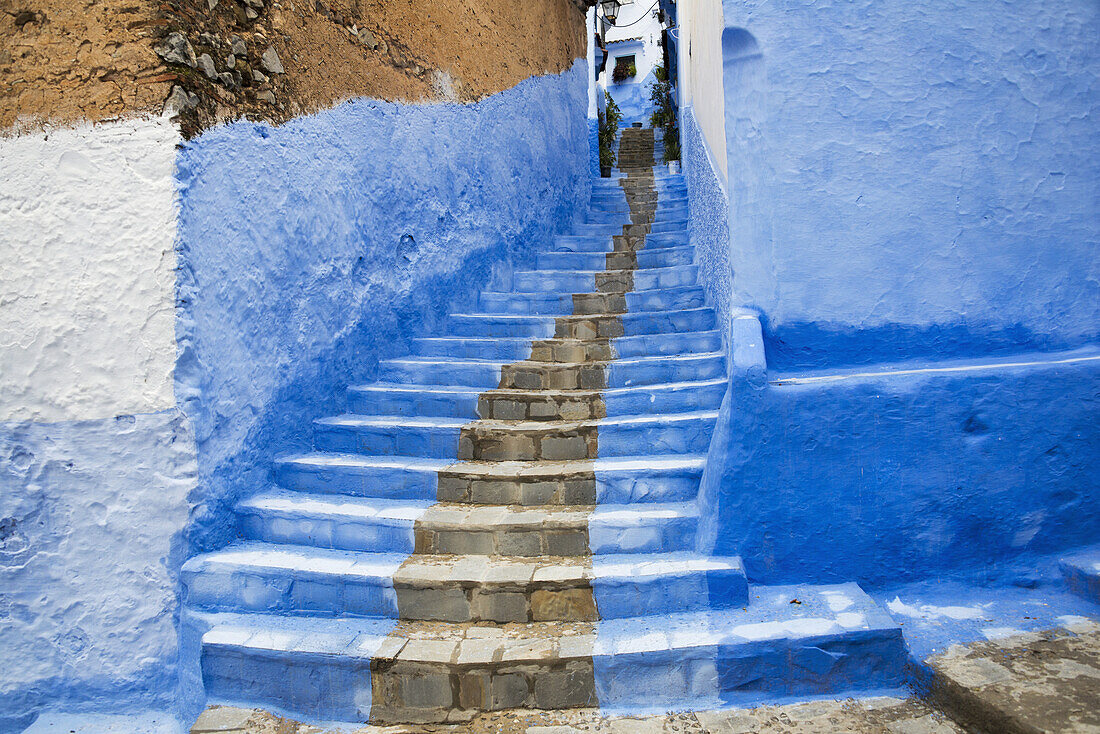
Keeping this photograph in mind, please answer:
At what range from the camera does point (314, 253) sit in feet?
13.5

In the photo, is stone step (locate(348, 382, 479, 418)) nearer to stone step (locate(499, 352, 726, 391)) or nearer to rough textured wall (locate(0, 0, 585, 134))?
stone step (locate(499, 352, 726, 391))

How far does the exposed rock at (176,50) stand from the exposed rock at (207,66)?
0.19 ft

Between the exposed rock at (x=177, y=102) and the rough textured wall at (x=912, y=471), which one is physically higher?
the exposed rock at (x=177, y=102)

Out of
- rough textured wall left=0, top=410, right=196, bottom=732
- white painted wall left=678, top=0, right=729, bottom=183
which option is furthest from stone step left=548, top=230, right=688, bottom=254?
rough textured wall left=0, top=410, right=196, bottom=732

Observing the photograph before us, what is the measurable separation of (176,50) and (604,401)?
2.73 meters

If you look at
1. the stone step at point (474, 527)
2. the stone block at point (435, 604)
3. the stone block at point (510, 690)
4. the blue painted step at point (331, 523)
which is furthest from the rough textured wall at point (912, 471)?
the blue painted step at point (331, 523)

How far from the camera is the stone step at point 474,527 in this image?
3.33 meters

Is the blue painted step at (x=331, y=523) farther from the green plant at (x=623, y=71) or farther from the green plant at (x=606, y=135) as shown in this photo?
the green plant at (x=623, y=71)

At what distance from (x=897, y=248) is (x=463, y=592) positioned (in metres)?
2.52

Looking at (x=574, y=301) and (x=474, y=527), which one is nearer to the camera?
(x=474, y=527)

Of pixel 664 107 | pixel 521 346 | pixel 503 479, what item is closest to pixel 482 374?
pixel 521 346

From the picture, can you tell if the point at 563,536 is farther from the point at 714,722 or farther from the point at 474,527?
the point at 714,722

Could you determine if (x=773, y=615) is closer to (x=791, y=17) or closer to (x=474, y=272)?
(x=791, y=17)

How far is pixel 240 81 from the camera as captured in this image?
11.7 feet
